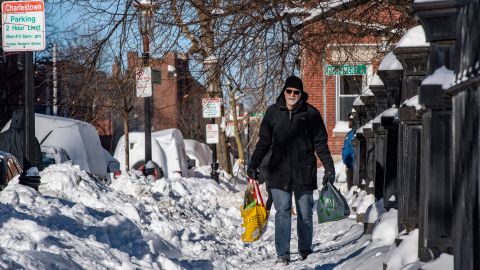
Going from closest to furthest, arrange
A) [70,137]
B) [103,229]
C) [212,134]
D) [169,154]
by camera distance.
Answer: [103,229] → [70,137] → [212,134] → [169,154]

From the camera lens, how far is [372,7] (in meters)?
13.0

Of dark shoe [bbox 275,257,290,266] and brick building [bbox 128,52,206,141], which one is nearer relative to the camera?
dark shoe [bbox 275,257,290,266]

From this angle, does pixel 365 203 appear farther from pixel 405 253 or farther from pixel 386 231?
pixel 405 253

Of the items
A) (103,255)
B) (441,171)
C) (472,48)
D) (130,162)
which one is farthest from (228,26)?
(130,162)

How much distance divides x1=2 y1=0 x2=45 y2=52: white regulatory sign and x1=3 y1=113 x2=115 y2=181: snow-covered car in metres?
9.15

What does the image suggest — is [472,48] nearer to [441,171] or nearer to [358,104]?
[441,171]

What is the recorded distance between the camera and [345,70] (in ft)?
49.1

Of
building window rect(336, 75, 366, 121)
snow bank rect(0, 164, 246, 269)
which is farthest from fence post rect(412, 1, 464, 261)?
building window rect(336, 75, 366, 121)

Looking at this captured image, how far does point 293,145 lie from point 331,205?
722mm

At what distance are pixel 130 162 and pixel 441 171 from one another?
31107mm

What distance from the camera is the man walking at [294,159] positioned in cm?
947

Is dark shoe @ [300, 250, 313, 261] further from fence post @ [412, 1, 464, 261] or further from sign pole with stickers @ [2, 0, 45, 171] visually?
sign pole with stickers @ [2, 0, 45, 171]

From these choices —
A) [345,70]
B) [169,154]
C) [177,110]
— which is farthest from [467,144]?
[177,110]

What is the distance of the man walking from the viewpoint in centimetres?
947
